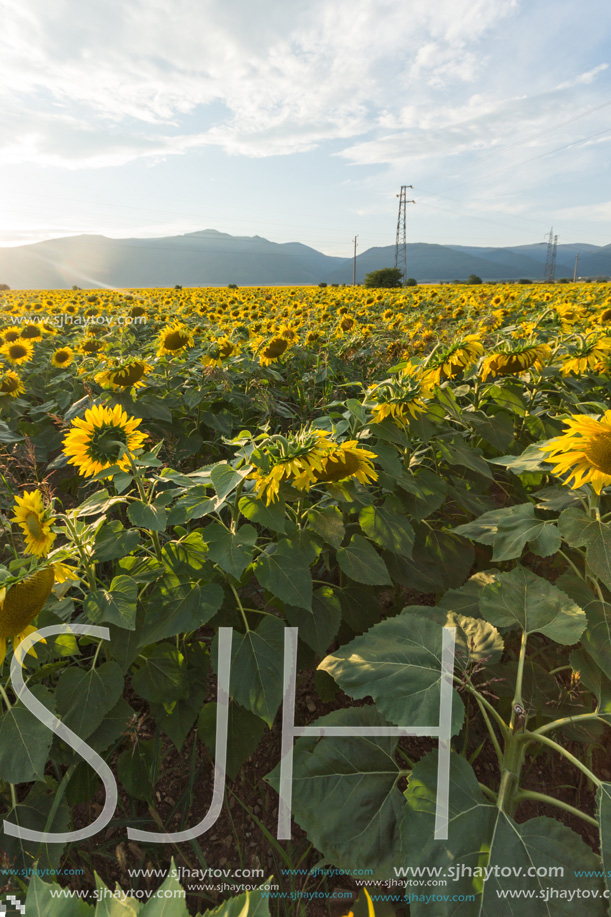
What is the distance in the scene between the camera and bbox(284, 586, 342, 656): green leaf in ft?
5.27

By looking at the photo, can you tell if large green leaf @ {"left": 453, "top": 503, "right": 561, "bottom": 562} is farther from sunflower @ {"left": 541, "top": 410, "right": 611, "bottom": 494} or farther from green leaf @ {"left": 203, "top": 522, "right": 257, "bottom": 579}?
green leaf @ {"left": 203, "top": 522, "right": 257, "bottom": 579}

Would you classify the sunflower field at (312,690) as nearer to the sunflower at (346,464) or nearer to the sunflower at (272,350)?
the sunflower at (346,464)

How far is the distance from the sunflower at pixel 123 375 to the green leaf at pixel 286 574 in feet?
6.88

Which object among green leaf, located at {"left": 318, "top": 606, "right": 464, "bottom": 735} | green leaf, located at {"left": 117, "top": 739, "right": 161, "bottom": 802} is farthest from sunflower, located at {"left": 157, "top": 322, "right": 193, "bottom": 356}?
green leaf, located at {"left": 318, "top": 606, "right": 464, "bottom": 735}

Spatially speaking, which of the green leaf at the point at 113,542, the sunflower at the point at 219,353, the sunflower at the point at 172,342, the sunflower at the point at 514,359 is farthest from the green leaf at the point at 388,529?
the sunflower at the point at 172,342

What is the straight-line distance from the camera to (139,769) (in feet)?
5.28

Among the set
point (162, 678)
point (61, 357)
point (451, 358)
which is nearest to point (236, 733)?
point (162, 678)

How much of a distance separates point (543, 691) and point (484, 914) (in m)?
0.84

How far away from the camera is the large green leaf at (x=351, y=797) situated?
1079 millimetres

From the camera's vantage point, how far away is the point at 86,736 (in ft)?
4.52

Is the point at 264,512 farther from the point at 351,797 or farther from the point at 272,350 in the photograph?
the point at 272,350

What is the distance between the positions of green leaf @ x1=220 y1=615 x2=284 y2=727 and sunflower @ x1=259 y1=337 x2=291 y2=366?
3374 mm

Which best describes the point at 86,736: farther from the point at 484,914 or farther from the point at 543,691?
the point at 543,691

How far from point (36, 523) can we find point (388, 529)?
4.02ft
